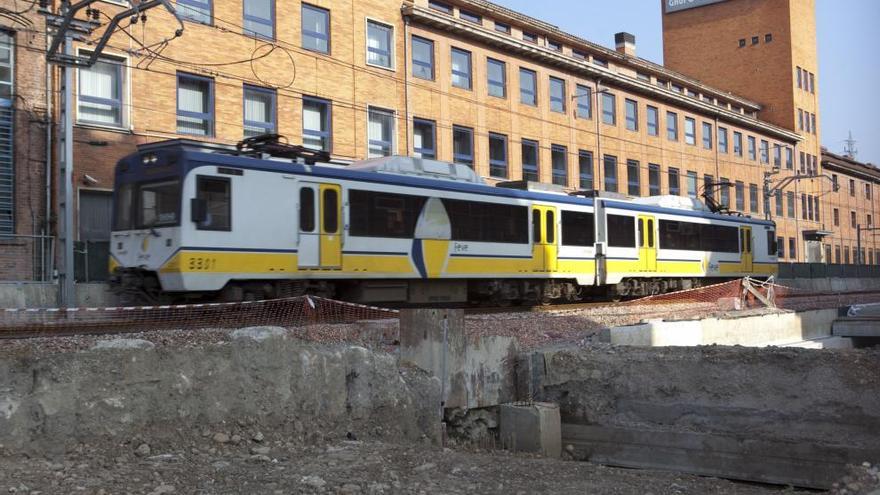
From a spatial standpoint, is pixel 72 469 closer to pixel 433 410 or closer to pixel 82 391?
pixel 82 391

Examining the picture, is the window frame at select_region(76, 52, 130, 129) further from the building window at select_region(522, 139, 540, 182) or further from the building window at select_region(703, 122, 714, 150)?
the building window at select_region(703, 122, 714, 150)

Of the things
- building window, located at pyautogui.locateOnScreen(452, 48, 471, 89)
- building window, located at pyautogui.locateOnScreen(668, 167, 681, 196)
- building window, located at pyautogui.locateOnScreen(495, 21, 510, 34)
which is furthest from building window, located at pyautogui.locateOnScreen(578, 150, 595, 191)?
building window, located at pyautogui.locateOnScreen(668, 167, 681, 196)

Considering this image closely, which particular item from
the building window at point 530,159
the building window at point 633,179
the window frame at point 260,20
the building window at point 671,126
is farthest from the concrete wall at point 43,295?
the building window at point 671,126

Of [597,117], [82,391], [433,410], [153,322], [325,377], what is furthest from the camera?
[597,117]

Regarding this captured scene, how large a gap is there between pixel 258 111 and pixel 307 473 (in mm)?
19793

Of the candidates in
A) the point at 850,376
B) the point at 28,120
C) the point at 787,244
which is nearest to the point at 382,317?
→ the point at 850,376

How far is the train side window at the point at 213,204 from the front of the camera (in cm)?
1335

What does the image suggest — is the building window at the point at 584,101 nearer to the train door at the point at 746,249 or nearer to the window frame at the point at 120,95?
the train door at the point at 746,249

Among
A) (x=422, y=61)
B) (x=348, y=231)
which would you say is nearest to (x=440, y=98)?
(x=422, y=61)

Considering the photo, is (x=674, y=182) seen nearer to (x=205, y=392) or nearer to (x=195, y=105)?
(x=195, y=105)

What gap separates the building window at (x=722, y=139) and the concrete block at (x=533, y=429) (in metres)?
43.7

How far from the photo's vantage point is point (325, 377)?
8336mm

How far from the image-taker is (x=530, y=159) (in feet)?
115

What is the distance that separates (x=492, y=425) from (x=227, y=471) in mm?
4592
